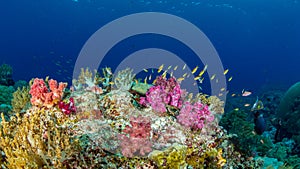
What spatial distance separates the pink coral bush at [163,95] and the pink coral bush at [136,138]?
25.6 inches

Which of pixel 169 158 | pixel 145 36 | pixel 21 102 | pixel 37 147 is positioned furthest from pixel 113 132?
pixel 145 36

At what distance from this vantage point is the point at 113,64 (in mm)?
126688

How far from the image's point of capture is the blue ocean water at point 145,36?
89.5 metres

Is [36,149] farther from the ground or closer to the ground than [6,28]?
closer to the ground

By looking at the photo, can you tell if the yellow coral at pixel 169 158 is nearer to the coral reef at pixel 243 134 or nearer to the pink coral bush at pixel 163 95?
the pink coral bush at pixel 163 95

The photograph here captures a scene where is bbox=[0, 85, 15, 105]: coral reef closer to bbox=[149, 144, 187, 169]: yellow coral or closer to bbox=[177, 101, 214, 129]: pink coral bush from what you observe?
bbox=[177, 101, 214, 129]: pink coral bush

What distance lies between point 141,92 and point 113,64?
4779 inches

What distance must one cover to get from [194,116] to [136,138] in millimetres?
1447

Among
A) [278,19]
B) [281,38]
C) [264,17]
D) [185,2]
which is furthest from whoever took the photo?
[281,38]

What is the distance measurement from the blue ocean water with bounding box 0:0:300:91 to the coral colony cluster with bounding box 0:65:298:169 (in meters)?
63.9

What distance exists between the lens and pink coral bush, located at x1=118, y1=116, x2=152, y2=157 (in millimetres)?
4295

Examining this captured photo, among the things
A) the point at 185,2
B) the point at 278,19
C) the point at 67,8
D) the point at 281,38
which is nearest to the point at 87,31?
the point at 67,8

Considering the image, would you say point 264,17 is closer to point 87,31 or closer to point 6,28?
point 87,31

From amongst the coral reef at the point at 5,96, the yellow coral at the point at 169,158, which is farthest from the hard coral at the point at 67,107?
the coral reef at the point at 5,96
